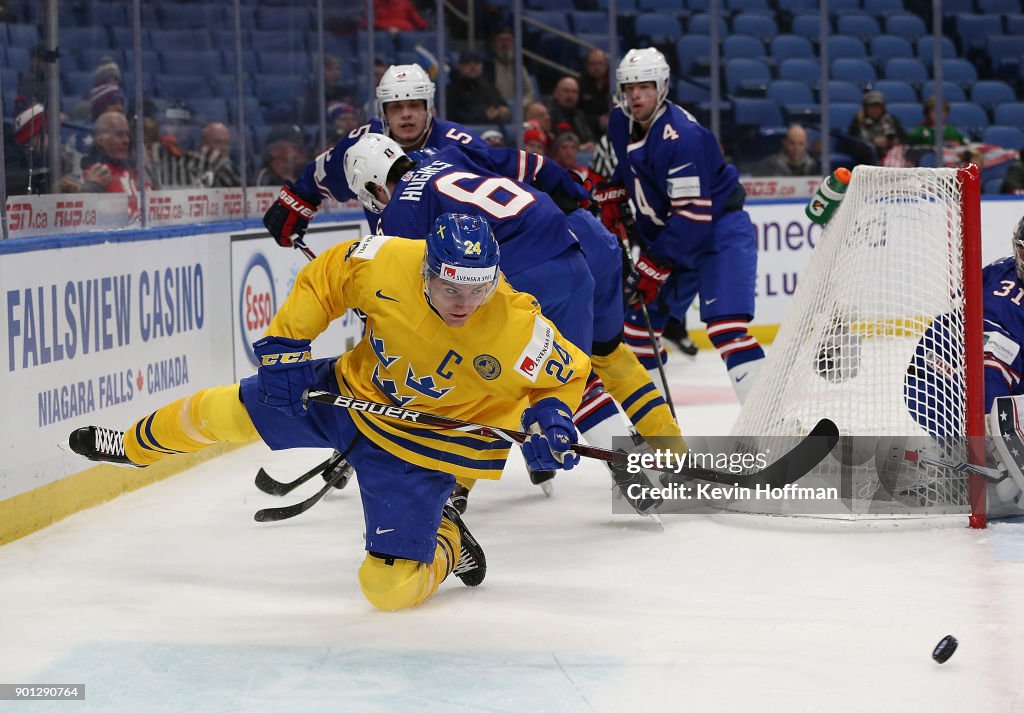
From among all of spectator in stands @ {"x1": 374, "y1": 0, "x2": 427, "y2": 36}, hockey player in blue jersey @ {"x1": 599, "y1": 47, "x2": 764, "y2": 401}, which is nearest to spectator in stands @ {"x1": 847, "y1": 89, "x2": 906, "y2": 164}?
spectator in stands @ {"x1": 374, "y1": 0, "x2": 427, "y2": 36}

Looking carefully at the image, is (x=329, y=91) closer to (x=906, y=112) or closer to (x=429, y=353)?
(x=906, y=112)

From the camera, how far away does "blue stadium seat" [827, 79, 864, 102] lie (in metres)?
7.55

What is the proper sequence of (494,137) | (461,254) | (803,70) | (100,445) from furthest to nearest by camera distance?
1. (803,70)
2. (494,137)
3. (100,445)
4. (461,254)

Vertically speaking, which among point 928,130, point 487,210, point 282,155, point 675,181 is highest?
point 928,130

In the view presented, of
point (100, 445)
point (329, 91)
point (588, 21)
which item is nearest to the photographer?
point (100, 445)

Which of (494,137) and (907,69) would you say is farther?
(907,69)

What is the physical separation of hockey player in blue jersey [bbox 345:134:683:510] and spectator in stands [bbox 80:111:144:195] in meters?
1.10

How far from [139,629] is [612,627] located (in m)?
0.95

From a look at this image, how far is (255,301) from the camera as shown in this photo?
5215 mm

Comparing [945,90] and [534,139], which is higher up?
[945,90]

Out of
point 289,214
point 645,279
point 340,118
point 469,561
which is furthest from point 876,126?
point 469,561

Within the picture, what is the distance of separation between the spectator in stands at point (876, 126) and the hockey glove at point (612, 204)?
321 centimetres

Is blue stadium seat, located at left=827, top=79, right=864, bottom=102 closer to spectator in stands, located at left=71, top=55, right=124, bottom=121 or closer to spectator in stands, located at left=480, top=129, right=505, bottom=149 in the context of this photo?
spectator in stands, located at left=480, top=129, right=505, bottom=149

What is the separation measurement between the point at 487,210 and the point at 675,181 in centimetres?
108
